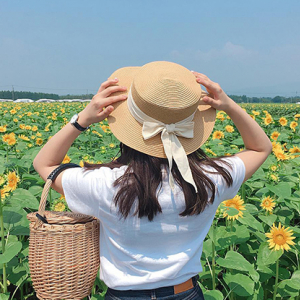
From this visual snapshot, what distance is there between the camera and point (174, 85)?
99 cm

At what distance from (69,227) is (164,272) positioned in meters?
0.35

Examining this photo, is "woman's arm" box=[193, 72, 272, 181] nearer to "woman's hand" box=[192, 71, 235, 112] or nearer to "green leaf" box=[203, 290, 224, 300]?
"woman's hand" box=[192, 71, 235, 112]

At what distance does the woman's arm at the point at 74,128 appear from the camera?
3.53 feet

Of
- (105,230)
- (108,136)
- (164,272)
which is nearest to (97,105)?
(105,230)

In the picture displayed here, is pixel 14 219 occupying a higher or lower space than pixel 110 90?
lower

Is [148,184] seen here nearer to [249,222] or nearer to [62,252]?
[62,252]

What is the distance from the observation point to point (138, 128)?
3.43 feet

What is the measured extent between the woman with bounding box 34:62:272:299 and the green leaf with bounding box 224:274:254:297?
55 centimetres

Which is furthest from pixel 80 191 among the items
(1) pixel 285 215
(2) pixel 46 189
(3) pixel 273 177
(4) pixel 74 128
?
(1) pixel 285 215

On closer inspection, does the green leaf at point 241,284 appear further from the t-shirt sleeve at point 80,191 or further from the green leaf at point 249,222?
the t-shirt sleeve at point 80,191

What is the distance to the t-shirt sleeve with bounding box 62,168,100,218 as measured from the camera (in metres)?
1.02

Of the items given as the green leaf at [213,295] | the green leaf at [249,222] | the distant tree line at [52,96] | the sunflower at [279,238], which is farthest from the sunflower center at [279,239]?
the distant tree line at [52,96]

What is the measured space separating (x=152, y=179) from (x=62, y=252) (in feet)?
1.37

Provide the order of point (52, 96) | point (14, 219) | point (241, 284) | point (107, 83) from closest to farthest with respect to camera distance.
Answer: point (107, 83) → point (241, 284) → point (14, 219) → point (52, 96)
